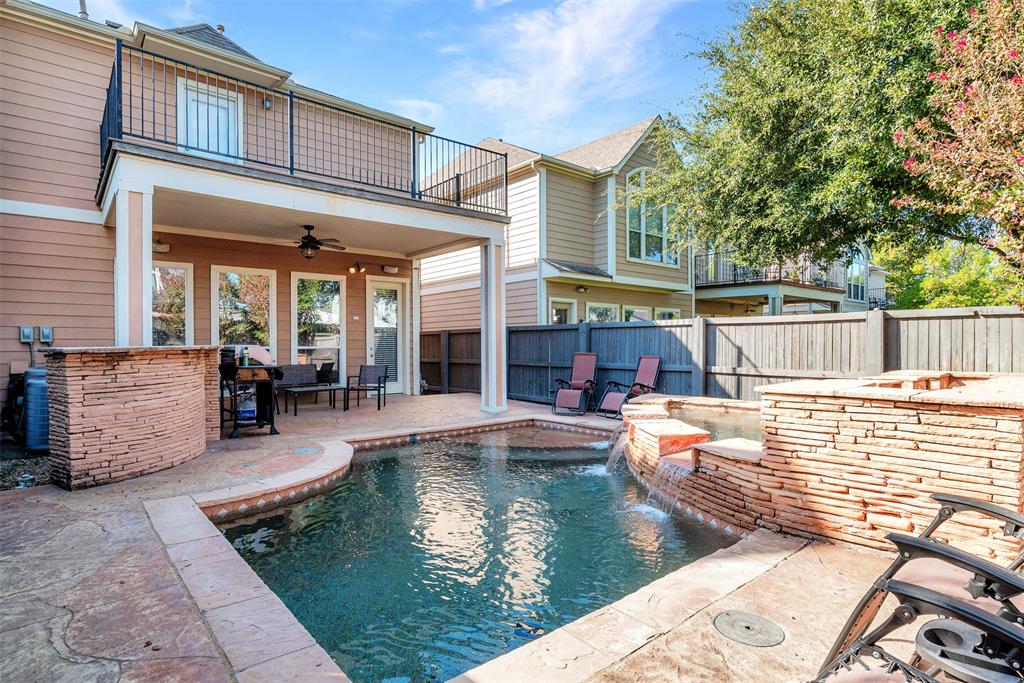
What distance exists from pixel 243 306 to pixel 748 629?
9.58m

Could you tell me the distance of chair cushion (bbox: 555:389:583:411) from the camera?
29.6ft

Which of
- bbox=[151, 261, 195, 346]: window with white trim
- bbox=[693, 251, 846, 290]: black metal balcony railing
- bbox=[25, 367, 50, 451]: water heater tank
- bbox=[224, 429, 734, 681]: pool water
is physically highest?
bbox=[693, 251, 846, 290]: black metal balcony railing

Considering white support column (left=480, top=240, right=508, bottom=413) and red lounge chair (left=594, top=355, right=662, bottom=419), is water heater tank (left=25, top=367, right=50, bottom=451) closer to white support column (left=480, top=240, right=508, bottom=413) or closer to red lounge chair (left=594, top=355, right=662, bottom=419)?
white support column (left=480, top=240, right=508, bottom=413)

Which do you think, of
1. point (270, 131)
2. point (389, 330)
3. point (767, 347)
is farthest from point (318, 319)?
point (767, 347)

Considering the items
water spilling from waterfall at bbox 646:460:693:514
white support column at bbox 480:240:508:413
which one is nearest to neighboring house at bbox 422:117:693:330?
white support column at bbox 480:240:508:413

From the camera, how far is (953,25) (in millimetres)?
6809

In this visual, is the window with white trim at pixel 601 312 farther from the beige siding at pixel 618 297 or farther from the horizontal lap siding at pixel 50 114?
the horizontal lap siding at pixel 50 114

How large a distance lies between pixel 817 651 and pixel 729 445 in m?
2.46

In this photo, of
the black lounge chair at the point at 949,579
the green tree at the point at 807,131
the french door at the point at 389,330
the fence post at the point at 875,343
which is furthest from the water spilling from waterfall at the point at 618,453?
the french door at the point at 389,330

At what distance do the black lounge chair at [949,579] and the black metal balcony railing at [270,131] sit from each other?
7.23m

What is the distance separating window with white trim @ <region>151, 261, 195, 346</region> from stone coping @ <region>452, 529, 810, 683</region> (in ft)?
28.6

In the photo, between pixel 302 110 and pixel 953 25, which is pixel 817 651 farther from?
pixel 302 110

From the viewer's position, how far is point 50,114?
7152 mm

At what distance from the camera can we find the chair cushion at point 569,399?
29.6 ft
